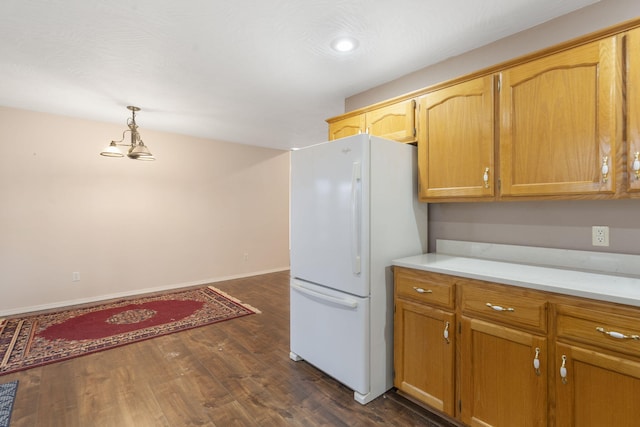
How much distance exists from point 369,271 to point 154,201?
3.95 meters

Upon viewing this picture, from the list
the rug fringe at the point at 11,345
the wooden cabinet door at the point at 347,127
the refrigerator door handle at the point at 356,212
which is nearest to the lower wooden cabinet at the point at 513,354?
the refrigerator door handle at the point at 356,212

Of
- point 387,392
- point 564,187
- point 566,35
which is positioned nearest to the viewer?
point 564,187

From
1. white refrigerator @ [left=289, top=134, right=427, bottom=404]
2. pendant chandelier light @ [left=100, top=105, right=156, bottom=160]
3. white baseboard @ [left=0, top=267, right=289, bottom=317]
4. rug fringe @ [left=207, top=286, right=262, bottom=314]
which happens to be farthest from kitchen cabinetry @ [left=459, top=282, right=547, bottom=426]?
white baseboard @ [left=0, top=267, right=289, bottom=317]

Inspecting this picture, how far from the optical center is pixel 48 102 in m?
3.39

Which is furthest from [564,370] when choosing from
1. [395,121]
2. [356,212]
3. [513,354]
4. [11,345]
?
[11,345]

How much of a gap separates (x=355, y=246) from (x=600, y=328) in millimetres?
1216

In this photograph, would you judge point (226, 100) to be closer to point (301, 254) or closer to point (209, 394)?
point (301, 254)

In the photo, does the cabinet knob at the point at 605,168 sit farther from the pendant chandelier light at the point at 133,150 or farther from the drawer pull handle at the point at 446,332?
the pendant chandelier light at the point at 133,150

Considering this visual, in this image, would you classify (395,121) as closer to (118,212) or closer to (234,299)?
(234,299)

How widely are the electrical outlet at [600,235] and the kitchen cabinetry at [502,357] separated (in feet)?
2.20

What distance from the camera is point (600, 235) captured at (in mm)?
1728

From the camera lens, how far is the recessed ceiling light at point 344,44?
211 centimetres

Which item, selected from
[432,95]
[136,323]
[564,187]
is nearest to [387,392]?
[564,187]

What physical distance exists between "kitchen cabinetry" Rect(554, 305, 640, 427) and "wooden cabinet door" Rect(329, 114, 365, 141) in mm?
1976
